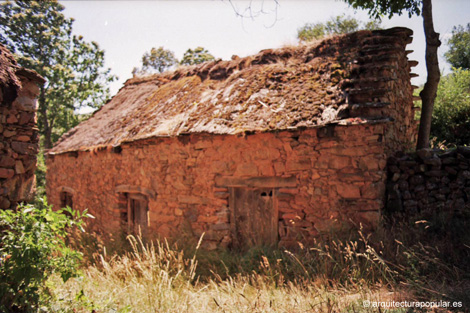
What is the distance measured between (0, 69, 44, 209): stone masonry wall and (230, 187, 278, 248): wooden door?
10.4 ft

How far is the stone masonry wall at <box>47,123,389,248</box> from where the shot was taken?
5074 mm

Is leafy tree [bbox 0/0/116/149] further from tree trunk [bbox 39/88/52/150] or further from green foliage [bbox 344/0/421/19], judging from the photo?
green foliage [bbox 344/0/421/19]

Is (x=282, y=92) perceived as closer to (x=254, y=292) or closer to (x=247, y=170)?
(x=247, y=170)

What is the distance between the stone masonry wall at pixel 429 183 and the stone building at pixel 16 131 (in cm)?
486

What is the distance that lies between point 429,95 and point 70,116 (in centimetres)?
1713

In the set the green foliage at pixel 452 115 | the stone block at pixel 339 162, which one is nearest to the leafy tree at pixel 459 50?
the green foliage at pixel 452 115

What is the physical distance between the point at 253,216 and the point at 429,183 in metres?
2.77

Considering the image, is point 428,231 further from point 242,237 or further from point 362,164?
point 242,237

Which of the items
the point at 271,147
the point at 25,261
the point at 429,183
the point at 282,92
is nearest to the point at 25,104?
the point at 25,261

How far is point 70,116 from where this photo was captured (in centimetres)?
1841

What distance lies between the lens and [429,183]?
5.23 meters

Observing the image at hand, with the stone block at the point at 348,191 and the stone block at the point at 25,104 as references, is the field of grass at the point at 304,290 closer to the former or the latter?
the stone block at the point at 348,191

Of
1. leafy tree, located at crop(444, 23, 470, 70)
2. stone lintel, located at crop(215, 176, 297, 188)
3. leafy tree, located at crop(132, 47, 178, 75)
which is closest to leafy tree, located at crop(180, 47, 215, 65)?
leafy tree, located at crop(132, 47, 178, 75)

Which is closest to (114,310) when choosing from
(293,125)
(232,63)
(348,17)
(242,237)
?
(242,237)
